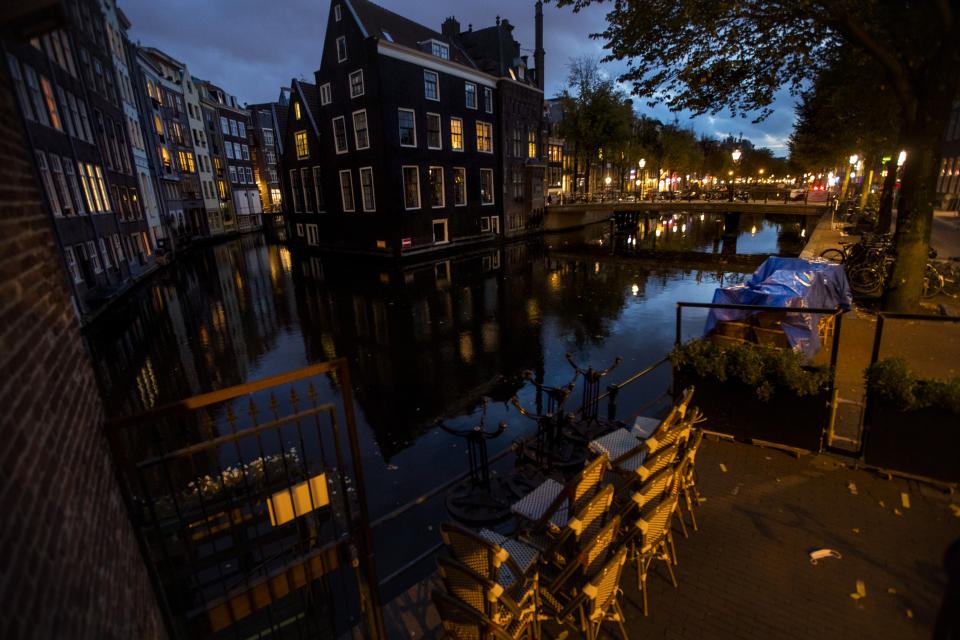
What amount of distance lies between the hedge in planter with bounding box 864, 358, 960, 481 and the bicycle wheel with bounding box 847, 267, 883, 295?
12.0 metres

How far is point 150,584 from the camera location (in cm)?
322

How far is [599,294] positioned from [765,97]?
31.3 feet

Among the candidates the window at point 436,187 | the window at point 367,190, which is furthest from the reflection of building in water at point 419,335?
the window at point 436,187

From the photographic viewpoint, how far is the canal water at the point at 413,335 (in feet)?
28.1

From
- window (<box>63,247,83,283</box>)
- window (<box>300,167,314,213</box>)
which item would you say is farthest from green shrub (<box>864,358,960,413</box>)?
window (<box>300,167,314,213</box>)

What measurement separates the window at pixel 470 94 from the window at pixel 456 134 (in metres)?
1.83

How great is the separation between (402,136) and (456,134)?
5.24 m

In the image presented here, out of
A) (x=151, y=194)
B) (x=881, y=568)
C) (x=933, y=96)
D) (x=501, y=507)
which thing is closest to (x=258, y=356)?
(x=501, y=507)

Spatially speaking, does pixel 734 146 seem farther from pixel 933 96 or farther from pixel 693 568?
pixel 693 568

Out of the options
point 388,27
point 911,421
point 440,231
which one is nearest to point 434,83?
point 388,27

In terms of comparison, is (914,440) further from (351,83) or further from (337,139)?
(337,139)

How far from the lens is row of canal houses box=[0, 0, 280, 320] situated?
17.2m

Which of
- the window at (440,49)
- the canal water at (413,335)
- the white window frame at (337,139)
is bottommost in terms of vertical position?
the canal water at (413,335)

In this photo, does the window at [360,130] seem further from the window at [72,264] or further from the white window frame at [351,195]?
the window at [72,264]
